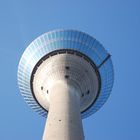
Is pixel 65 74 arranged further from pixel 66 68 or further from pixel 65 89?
pixel 65 89

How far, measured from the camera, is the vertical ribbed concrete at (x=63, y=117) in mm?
21875

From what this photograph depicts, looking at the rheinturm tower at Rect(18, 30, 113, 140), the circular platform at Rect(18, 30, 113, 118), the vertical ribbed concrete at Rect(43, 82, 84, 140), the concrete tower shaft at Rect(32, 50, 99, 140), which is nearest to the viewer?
the vertical ribbed concrete at Rect(43, 82, 84, 140)

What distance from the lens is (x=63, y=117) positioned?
2333 centimetres

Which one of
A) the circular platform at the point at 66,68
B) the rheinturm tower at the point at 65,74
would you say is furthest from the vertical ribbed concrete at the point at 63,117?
the circular platform at the point at 66,68

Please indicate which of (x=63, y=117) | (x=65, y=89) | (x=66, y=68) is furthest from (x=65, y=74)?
(x=63, y=117)

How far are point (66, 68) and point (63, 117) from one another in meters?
8.11

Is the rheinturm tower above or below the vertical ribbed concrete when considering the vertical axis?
above

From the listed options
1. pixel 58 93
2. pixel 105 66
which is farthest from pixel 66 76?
pixel 105 66

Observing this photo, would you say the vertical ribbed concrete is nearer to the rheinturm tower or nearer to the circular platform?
the rheinturm tower

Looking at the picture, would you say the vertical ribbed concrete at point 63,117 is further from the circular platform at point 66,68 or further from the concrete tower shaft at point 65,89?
the circular platform at point 66,68

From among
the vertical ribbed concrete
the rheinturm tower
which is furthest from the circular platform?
the vertical ribbed concrete

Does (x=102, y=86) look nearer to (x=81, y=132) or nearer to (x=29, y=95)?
(x=29, y=95)

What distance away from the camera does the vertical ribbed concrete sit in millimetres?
21875

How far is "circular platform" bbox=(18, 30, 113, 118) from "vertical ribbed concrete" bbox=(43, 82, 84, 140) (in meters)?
2.44
